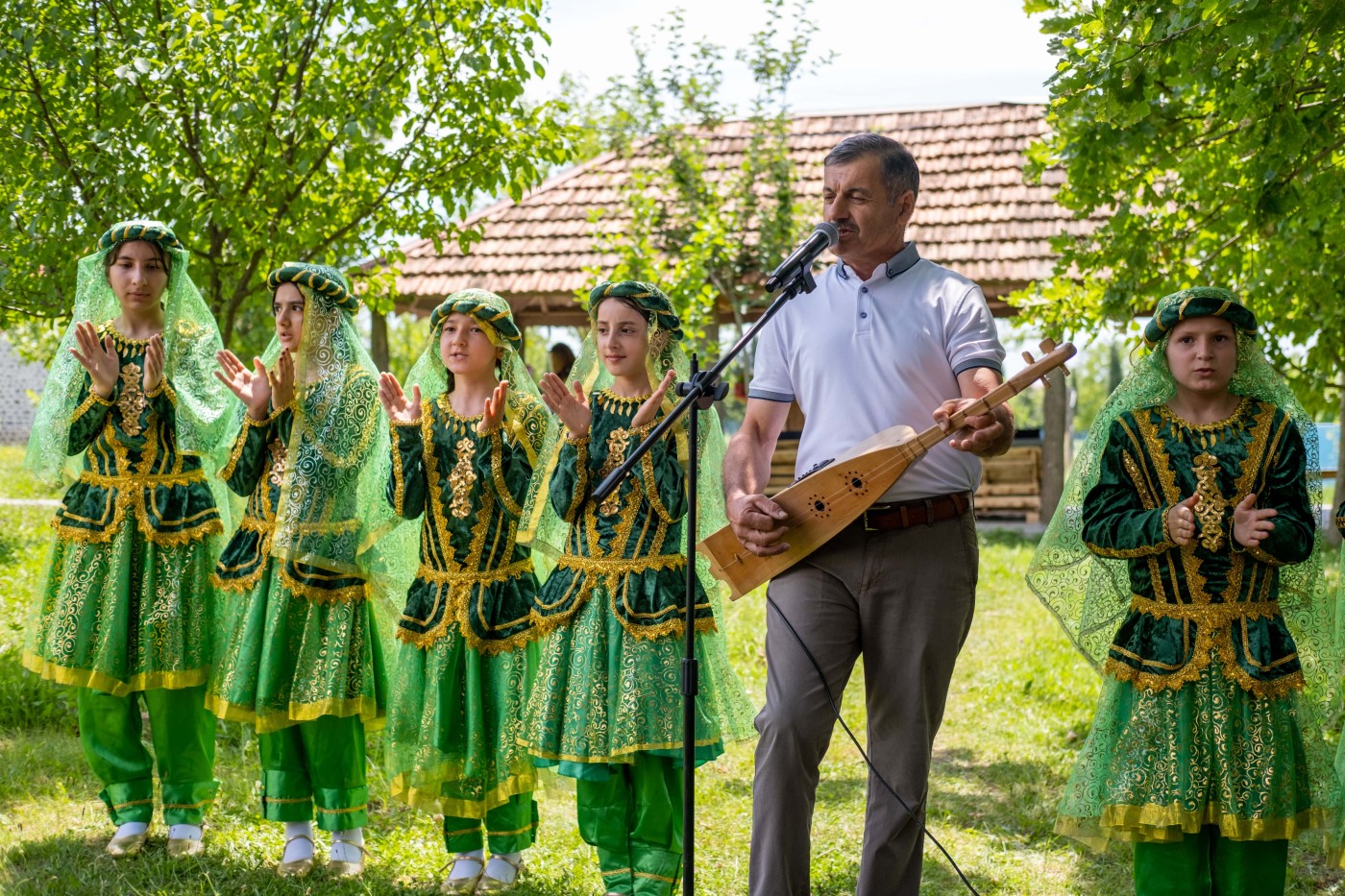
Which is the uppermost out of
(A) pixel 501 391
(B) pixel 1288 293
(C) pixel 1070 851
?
(B) pixel 1288 293

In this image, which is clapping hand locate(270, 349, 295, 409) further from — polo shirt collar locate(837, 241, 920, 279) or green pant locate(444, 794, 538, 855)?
polo shirt collar locate(837, 241, 920, 279)

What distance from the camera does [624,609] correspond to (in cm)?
435

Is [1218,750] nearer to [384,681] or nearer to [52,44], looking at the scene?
[384,681]

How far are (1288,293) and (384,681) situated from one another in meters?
4.48

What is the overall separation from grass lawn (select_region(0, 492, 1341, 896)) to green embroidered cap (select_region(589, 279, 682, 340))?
5.46 ft

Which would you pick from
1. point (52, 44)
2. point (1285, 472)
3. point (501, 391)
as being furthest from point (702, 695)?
point (52, 44)

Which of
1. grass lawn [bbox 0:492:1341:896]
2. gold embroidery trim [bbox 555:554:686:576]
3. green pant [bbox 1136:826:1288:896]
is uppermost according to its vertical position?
gold embroidery trim [bbox 555:554:686:576]

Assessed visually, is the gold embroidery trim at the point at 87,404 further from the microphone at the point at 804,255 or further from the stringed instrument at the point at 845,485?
the microphone at the point at 804,255

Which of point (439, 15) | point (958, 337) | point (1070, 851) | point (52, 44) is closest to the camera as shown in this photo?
point (958, 337)

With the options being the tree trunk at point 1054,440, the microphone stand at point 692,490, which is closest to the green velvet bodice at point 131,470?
the microphone stand at point 692,490

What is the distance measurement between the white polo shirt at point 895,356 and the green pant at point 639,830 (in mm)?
1279

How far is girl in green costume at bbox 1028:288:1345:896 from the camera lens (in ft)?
12.3

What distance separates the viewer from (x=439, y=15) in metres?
6.29

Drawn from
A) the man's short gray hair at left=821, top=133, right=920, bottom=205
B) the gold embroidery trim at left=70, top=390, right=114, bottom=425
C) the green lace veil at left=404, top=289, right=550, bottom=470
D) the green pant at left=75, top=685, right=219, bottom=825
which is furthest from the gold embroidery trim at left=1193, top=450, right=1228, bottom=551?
the gold embroidery trim at left=70, top=390, right=114, bottom=425
